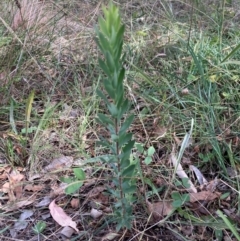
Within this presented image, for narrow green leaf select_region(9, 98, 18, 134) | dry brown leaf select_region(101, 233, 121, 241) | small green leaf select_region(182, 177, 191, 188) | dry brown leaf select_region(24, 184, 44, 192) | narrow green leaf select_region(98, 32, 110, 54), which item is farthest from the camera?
narrow green leaf select_region(9, 98, 18, 134)

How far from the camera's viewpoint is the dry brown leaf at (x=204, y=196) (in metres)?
1.41

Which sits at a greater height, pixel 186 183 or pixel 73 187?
pixel 73 187

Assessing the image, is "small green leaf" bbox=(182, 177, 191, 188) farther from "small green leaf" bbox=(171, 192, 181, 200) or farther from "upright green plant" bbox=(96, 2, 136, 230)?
"upright green plant" bbox=(96, 2, 136, 230)

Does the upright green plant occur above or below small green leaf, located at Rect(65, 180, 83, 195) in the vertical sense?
above

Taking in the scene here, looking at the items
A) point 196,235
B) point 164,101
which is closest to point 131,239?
point 196,235

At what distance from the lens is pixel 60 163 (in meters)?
1.64

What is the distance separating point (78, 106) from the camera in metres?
1.90

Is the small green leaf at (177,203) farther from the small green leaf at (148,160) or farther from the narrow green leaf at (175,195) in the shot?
the small green leaf at (148,160)

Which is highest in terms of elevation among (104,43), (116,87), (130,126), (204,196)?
(104,43)

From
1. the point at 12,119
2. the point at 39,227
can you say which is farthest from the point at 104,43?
the point at 12,119

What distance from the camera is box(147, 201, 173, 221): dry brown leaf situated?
1.35m

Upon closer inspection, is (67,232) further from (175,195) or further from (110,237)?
(175,195)

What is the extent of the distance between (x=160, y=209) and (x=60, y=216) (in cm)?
35

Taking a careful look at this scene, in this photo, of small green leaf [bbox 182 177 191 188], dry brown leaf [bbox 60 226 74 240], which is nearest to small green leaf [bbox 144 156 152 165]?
small green leaf [bbox 182 177 191 188]
